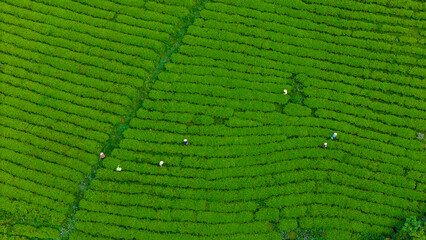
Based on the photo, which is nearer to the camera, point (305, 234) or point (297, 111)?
point (305, 234)

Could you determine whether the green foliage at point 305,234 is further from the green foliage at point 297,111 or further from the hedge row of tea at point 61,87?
the hedge row of tea at point 61,87

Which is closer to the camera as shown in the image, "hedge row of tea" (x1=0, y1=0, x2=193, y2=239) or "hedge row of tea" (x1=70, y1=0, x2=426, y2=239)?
"hedge row of tea" (x1=70, y1=0, x2=426, y2=239)

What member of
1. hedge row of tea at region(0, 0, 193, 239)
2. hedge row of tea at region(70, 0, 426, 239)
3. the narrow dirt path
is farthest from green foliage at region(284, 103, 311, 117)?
hedge row of tea at region(0, 0, 193, 239)

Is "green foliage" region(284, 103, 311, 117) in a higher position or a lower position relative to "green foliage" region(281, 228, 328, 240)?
higher

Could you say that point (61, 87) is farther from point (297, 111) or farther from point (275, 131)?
point (297, 111)

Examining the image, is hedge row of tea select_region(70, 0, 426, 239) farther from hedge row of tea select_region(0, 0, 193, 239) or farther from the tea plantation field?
hedge row of tea select_region(0, 0, 193, 239)

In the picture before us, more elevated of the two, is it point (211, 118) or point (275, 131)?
point (211, 118)

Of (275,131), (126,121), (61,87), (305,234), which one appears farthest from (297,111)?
(61,87)
